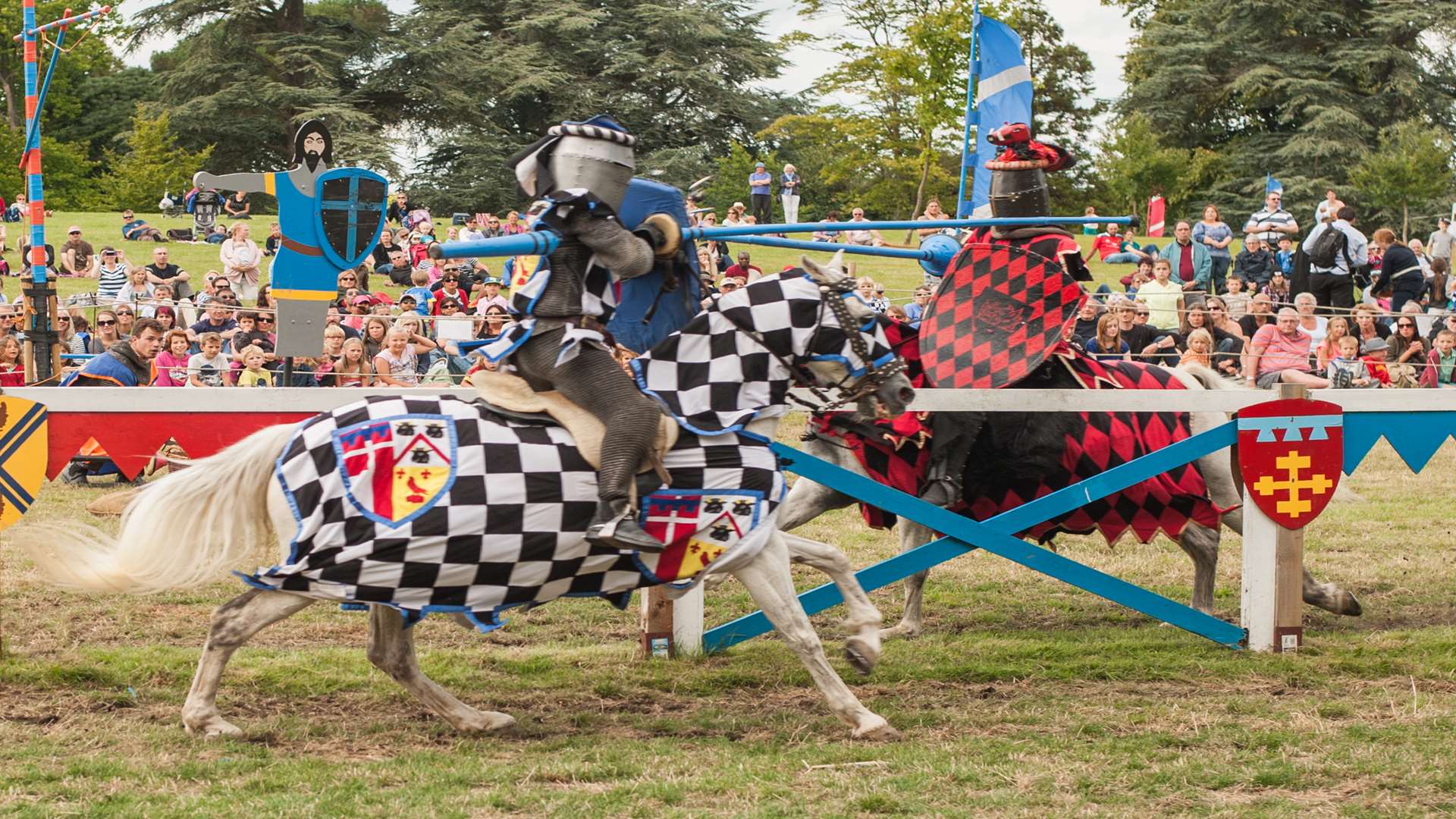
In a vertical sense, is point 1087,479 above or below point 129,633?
above

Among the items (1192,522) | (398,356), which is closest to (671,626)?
(1192,522)

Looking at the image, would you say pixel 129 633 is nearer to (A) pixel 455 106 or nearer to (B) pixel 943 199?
(A) pixel 455 106

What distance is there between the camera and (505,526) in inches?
206

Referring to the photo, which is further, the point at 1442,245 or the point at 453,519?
the point at 1442,245

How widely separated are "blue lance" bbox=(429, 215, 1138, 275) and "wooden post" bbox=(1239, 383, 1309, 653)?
161cm

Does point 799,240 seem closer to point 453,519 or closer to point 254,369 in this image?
point 453,519

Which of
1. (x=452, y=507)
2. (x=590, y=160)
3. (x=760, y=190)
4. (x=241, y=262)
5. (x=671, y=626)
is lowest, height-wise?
(x=671, y=626)

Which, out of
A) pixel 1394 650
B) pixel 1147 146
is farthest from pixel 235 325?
pixel 1147 146

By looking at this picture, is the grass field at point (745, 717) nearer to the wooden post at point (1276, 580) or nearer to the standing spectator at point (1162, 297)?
the wooden post at point (1276, 580)

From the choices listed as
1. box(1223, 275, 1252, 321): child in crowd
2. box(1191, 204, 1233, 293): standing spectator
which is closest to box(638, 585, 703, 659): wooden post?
box(1223, 275, 1252, 321): child in crowd

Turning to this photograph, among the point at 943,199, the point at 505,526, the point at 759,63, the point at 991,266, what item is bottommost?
the point at 505,526

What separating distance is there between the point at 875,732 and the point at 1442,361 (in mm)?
10768

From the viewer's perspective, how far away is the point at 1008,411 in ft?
22.8

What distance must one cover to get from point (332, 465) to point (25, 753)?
1479mm
